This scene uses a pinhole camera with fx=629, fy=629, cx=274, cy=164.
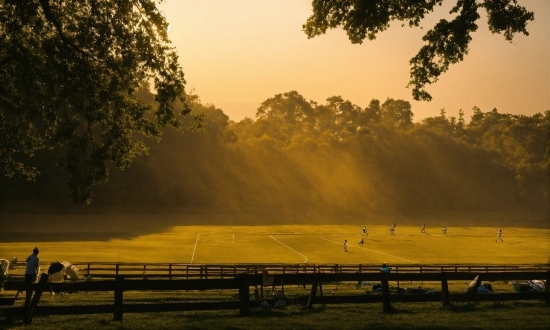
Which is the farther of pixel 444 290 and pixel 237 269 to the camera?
pixel 237 269

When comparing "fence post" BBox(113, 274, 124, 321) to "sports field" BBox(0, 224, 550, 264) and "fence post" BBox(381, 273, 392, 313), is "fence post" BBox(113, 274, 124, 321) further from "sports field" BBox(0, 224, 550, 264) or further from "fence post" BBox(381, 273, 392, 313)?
"sports field" BBox(0, 224, 550, 264)

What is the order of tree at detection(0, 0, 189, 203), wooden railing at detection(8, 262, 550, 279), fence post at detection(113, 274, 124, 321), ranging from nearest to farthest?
fence post at detection(113, 274, 124, 321)
tree at detection(0, 0, 189, 203)
wooden railing at detection(8, 262, 550, 279)

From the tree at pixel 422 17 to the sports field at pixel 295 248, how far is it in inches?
1244

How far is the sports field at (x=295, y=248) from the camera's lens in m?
56.5

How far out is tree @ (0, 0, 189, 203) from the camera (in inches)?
1021

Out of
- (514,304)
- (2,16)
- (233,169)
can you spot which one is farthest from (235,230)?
(514,304)

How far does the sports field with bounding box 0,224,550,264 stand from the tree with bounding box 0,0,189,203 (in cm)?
2628

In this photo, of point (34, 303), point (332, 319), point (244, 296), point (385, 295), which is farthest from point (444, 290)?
point (34, 303)

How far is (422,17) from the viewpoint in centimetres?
2548

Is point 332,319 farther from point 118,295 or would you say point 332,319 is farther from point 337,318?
point 118,295

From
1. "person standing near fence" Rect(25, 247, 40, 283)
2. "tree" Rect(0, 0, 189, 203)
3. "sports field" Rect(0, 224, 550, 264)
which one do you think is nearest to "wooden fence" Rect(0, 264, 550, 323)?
"person standing near fence" Rect(25, 247, 40, 283)

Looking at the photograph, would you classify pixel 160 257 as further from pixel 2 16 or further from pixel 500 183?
pixel 500 183

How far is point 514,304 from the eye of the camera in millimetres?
18922

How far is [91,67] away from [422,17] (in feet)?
45.7
